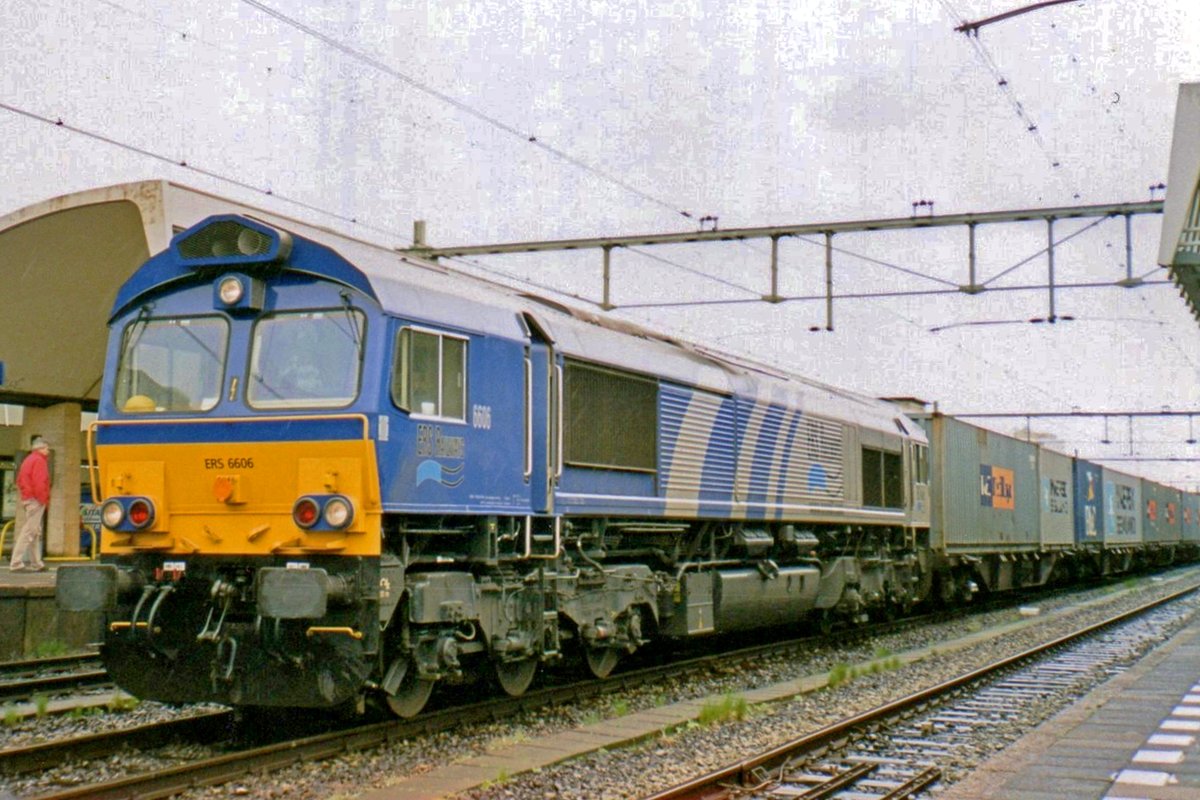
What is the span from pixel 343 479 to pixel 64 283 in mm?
13486

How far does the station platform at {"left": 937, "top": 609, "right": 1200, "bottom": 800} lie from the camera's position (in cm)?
775

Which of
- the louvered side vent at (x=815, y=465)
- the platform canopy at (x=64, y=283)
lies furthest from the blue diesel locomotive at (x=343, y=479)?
the platform canopy at (x=64, y=283)

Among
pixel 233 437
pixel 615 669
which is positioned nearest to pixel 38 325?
pixel 615 669

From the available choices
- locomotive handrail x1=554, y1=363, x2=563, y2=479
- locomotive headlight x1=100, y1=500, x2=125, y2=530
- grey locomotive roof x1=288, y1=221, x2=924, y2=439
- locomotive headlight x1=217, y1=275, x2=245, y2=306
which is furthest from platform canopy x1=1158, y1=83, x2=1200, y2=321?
locomotive headlight x1=100, y1=500, x2=125, y2=530

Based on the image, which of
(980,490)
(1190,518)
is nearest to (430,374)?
(980,490)

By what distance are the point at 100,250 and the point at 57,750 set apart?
12.5m

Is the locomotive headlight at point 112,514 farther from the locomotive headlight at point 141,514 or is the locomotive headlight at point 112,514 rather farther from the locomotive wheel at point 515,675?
the locomotive wheel at point 515,675

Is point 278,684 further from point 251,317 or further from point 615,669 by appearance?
point 615,669

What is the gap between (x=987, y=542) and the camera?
86.7 ft

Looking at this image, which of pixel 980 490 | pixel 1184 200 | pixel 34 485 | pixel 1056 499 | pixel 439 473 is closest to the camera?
pixel 439 473

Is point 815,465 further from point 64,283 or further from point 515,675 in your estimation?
point 64,283

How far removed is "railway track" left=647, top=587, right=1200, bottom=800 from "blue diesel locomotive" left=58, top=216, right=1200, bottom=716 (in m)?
2.46

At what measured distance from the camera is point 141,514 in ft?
30.2

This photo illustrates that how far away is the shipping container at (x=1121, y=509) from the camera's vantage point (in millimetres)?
39781
